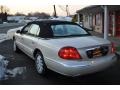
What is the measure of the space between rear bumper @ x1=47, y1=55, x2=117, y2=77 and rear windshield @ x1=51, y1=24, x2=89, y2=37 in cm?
108

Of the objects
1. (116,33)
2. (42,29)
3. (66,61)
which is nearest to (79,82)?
(66,61)

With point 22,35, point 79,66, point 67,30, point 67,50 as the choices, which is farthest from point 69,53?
point 22,35

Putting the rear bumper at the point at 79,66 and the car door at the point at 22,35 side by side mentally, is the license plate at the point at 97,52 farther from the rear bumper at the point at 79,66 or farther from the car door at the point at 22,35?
the car door at the point at 22,35

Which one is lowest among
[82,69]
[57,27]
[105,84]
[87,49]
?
[105,84]

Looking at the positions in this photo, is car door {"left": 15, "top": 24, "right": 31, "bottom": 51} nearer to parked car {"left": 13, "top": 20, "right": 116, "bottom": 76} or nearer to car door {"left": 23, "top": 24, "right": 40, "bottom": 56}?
car door {"left": 23, "top": 24, "right": 40, "bottom": 56}

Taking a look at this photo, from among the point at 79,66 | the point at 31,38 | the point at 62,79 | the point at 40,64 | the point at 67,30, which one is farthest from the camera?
the point at 31,38

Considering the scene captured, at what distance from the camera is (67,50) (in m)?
5.84

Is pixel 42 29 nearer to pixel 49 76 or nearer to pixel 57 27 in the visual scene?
pixel 57 27

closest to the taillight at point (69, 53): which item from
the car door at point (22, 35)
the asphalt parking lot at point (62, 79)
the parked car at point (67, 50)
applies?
the parked car at point (67, 50)

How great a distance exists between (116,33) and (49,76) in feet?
43.3

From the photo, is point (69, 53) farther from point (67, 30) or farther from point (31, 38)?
point (31, 38)

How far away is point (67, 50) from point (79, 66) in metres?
0.46

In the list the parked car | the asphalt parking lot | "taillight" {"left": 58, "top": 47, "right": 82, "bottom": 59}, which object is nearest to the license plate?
the parked car

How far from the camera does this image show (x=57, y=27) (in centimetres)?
714
